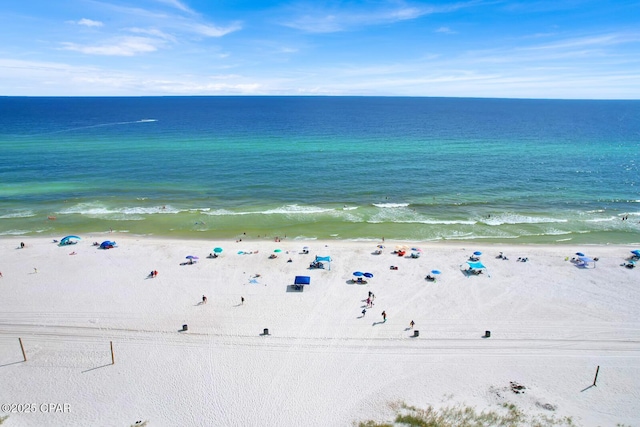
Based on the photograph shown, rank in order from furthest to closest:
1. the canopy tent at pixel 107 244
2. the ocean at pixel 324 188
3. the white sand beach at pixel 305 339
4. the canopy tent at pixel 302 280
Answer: the ocean at pixel 324 188 → the canopy tent at pixel 107 244 → the canopy tent at pixel 302 280 → the white sand beach at pixel 305 339

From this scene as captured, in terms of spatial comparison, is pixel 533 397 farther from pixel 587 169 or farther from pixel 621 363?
pixel 587 169

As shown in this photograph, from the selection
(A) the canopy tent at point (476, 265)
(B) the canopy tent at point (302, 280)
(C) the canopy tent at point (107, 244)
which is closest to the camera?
(B) the canopy tent at point (302, 280)

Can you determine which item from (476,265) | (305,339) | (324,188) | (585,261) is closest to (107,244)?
(305,339)

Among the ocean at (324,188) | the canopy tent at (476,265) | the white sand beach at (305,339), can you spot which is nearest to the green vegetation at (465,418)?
the white sand beach at (305,339)

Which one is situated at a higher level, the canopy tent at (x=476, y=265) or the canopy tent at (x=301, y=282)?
the canopy tent at (x=476, y=265)

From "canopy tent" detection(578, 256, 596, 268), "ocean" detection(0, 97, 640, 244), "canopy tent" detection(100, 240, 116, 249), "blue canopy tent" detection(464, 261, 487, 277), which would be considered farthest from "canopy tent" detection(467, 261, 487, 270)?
"canopy tent" detection(100, 240, 116, 249)

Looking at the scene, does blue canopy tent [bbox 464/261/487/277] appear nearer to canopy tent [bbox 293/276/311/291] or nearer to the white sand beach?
the white sand beach

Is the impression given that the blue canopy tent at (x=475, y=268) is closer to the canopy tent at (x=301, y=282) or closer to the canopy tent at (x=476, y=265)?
the canopy tent at (x=476, y=265)

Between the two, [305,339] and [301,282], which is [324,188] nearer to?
[301,282]
